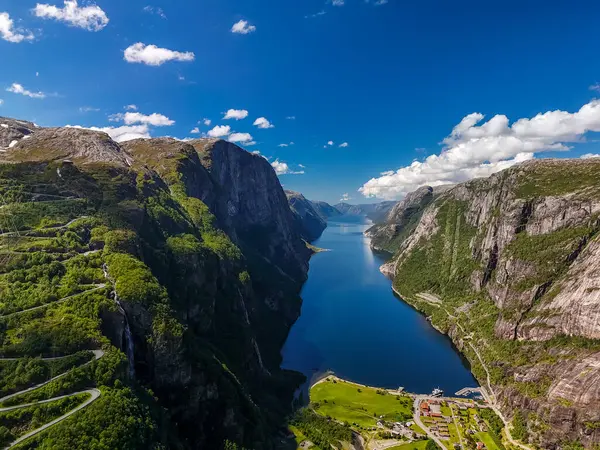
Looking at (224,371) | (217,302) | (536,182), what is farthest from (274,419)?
(536,182)

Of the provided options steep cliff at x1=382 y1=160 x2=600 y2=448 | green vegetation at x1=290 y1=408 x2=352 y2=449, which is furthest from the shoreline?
green vegetation at x1=290 y1=408 x2=352 y2=449

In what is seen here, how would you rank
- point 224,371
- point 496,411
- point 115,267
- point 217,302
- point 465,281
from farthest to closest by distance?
point 465,281, point 217,302, point 496,411, point 224,371, point 115,267

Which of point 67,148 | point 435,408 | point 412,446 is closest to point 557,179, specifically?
point 435,408

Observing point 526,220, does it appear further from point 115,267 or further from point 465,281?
point 115,267

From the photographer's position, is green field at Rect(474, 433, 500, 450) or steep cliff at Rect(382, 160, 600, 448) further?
steep cliff at Rect(382, 160, 600, 448)

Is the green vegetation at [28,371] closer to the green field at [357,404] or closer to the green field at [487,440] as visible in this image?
the green field at [357,404]

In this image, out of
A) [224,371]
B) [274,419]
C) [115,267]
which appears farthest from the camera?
[274,419]

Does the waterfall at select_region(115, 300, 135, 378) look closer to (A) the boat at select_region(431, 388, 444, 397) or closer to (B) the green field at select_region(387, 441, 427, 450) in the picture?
(B) the green field at select_region(387, 441, 427, 450)
